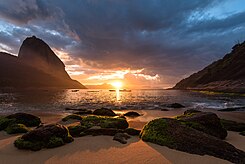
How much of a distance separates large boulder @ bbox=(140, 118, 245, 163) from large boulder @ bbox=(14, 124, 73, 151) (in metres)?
4.44

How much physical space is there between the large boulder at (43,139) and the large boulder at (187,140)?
4436 mm

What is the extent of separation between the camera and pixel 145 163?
22.5 ft

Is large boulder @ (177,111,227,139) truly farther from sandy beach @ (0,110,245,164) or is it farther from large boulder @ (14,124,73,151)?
large boulder @ (14,124,73,151)

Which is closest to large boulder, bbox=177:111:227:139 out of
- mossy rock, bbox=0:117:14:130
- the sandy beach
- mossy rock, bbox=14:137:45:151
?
the sandy beach

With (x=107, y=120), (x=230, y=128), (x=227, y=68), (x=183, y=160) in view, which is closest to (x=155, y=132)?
(x=183, y=160)

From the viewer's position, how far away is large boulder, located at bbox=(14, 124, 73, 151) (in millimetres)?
8492

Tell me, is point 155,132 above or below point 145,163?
above

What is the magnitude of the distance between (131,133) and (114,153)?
3.33 m

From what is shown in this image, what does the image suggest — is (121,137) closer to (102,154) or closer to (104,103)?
(102,154)

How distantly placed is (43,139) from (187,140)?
7.01m

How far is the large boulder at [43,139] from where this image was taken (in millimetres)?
8492

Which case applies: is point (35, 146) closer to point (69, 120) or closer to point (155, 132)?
point (155, 132)

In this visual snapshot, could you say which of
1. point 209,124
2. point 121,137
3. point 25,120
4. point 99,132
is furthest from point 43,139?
point 209,124

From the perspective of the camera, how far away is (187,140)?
846cm
